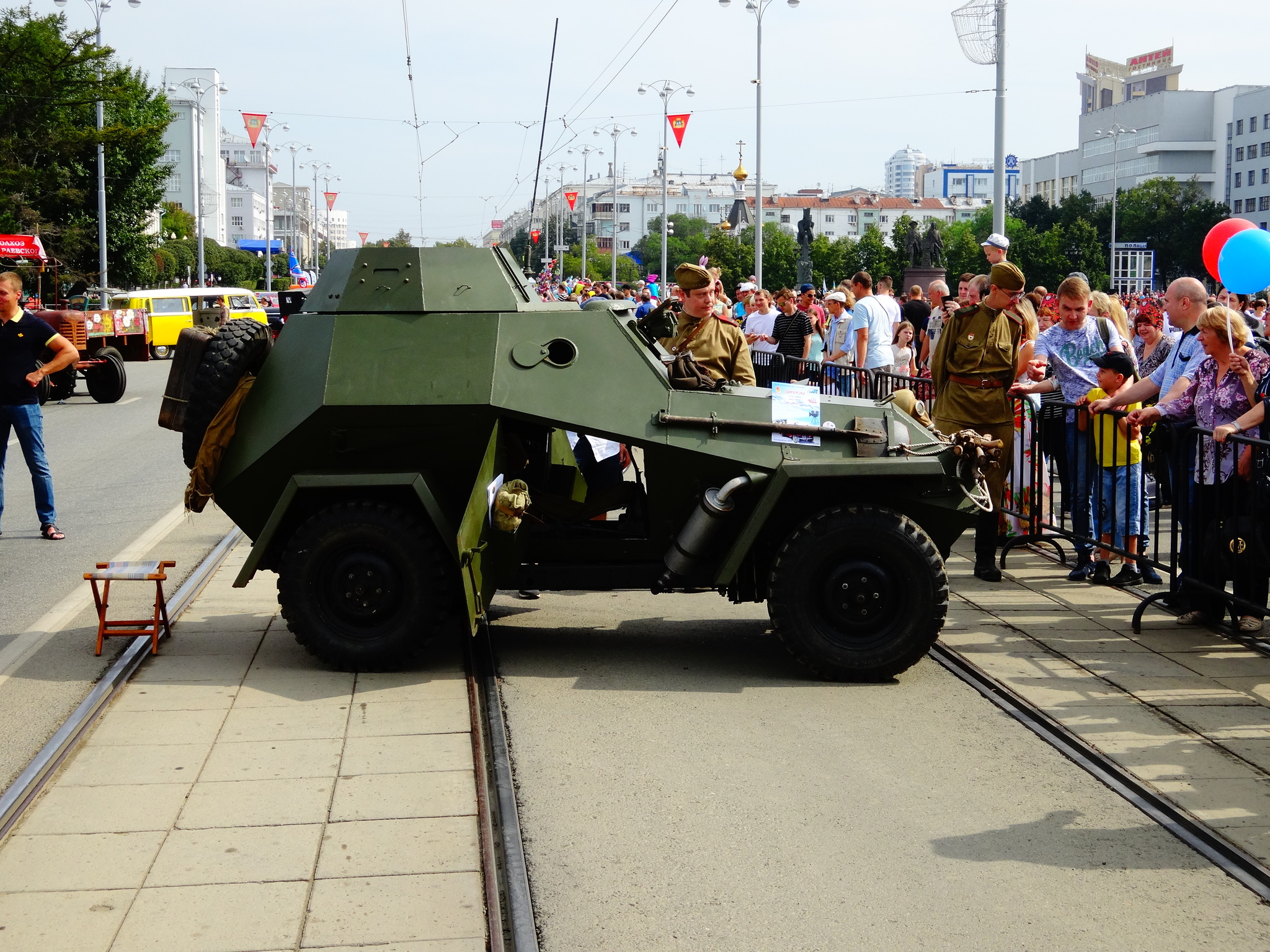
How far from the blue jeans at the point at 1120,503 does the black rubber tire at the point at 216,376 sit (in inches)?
198

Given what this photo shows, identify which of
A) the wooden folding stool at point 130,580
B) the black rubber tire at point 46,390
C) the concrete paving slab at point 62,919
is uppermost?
the black rubber tire at point 46,390

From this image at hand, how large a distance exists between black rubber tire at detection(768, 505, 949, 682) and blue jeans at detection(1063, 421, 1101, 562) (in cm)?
282

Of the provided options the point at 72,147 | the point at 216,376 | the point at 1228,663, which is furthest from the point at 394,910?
the point at 72,147

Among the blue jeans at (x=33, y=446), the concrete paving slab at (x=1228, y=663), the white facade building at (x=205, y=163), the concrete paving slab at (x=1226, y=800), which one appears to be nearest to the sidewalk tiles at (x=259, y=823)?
the concrete paving slab at (x=1226, y=800)

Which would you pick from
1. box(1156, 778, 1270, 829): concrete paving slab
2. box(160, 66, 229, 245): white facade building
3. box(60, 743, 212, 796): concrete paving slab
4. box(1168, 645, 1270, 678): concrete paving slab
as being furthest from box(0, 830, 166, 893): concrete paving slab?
box(160, 66, 229, 245): white facade building

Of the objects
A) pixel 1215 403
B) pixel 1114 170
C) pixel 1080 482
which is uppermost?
pixel 1114 170

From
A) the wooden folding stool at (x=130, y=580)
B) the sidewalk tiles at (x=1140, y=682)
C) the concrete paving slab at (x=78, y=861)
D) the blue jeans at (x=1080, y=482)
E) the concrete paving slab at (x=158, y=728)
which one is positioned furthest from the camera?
the blue jeans at (x=1080, y=482)

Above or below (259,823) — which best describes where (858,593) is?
above

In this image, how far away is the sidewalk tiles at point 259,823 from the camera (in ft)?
13.0

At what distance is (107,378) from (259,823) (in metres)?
20.3

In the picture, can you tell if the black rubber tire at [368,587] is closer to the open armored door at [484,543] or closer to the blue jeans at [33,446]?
the open armored door at [484,543]

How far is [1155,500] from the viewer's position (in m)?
8.55

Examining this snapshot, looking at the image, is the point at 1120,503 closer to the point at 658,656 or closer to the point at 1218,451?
the point at 1218,451

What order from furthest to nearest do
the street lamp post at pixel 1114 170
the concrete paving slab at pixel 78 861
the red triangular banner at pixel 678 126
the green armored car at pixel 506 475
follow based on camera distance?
the street lamp post at pixel 1114 170 → the red triangular banner at pixel 678 126 → the green armored car at pixel 506 475 → the concrete paving slab at pixel 78 861
